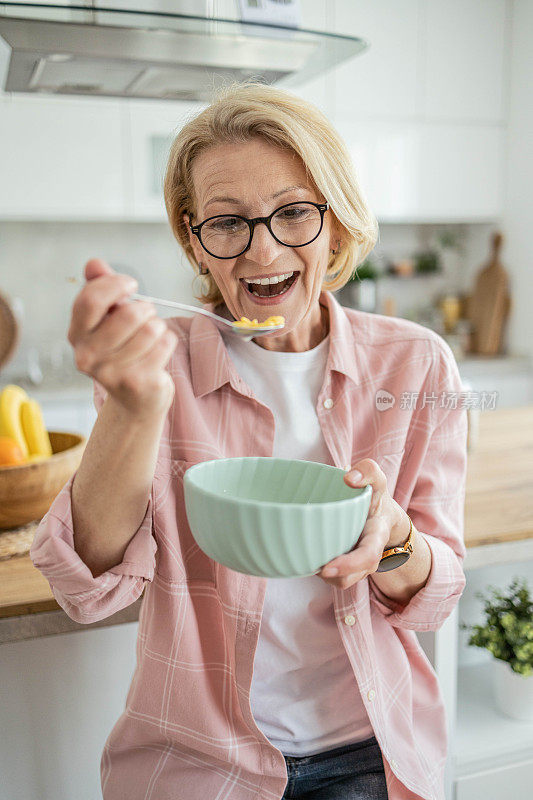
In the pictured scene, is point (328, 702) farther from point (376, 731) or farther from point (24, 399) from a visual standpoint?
point (24, 399)

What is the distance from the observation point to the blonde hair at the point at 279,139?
3.11 ft

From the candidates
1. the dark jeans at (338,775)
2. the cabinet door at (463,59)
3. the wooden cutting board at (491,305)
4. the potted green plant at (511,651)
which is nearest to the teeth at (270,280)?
the dark jeans at (338,775)

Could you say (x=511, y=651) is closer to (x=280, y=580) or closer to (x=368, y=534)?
(x=280, y=580)

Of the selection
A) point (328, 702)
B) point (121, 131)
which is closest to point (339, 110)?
point (121, 131)

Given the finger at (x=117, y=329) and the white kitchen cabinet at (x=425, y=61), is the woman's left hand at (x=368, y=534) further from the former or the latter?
the white kitchen cabinet at (x=425, y=61)

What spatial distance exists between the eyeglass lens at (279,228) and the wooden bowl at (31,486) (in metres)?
0.47

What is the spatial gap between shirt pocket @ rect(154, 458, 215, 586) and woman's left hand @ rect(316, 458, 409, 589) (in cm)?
30

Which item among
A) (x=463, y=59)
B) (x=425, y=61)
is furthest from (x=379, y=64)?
(x=463, y=59)

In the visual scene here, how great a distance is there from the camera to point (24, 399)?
1.34 metres

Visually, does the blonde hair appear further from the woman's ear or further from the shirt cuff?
the shirt cuff

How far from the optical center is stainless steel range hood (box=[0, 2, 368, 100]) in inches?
42.1

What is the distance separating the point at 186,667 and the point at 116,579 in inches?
8.2

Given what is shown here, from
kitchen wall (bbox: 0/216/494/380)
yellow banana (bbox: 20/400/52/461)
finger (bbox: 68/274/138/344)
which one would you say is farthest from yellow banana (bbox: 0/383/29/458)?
kitchen wall (bbox: 0/216/494/380)

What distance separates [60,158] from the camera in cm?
299
